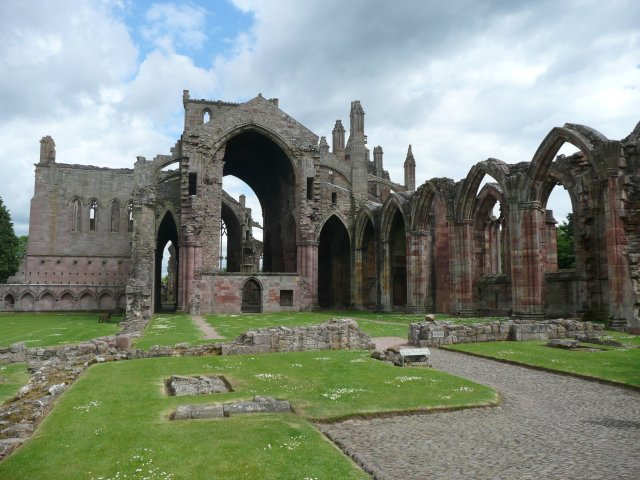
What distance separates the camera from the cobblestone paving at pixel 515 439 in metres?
5.05

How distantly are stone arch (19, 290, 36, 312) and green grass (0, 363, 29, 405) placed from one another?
110 feet

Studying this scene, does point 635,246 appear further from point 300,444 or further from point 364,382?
point 300,444

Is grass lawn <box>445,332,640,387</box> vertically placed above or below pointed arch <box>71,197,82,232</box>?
below

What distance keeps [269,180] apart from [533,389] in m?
38.1

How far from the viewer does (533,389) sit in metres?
9.01

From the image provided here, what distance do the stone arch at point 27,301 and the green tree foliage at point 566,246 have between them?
41.5m

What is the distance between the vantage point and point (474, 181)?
1051 inches

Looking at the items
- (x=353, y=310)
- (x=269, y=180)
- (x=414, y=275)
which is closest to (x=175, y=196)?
(x=269, y=180)

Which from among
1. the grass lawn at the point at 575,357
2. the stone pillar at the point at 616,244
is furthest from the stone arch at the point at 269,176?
the grass lawn at the point at 575,357

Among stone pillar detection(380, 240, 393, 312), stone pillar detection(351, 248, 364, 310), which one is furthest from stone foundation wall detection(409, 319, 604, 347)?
stone pillar detection(351, 248, 364, 310)

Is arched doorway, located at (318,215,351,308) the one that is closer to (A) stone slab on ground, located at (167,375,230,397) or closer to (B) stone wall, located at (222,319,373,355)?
(B) stone wall, located at (222,319,373,355)

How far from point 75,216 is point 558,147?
46.0m

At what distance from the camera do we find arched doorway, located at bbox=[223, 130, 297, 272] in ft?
130

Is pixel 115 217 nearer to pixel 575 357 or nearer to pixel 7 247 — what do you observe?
pixel 7 247
